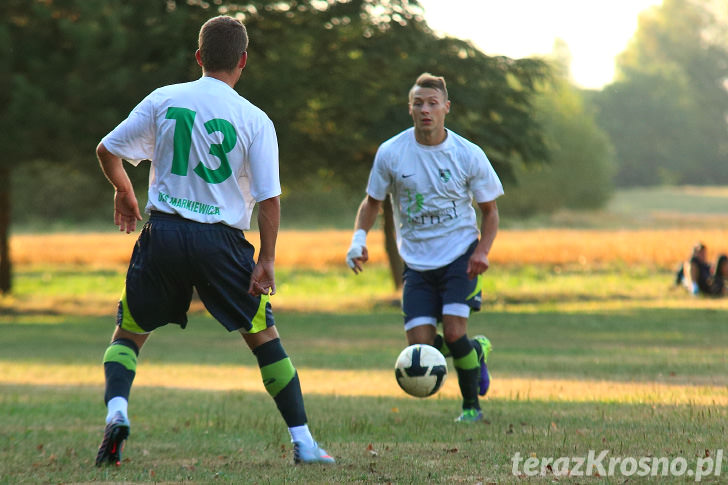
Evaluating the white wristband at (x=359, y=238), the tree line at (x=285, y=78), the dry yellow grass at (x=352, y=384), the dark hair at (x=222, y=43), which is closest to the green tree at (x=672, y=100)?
the tree line at (x=285, y=78)

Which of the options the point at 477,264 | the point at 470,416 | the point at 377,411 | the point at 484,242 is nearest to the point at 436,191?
the point at 484,242

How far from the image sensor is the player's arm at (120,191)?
5938 millimetres

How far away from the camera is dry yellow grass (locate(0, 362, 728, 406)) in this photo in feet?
31.0

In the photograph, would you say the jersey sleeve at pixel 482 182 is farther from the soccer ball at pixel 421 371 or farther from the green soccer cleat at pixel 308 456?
the green soccer cleat at pixel 308 456

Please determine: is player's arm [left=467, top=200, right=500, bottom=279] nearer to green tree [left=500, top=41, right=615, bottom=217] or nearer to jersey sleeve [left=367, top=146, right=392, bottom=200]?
jersey sleeve [left=367, top=146, right=392, bottom=200]

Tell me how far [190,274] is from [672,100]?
12508cm

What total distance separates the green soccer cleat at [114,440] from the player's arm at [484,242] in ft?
9.35

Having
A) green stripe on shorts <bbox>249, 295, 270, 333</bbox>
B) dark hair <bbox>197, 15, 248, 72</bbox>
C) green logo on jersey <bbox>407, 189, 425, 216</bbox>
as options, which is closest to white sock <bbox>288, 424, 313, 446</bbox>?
green stripe on shorts <bbox>249, 295, 270, 333</bbox>

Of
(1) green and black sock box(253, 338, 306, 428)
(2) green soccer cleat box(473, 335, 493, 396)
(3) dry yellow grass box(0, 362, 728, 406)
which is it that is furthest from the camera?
(3) dry yellow grass box(0, 362, 728, 406)

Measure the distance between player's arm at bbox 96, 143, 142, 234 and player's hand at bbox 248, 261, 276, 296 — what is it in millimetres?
704

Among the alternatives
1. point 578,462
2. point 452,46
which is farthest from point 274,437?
point 452,46

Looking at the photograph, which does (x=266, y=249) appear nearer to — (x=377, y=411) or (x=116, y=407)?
(x=116, y=407)

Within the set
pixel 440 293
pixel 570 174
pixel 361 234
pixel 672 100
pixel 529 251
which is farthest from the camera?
pixel 672 100

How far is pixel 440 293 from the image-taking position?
8.00 metres
